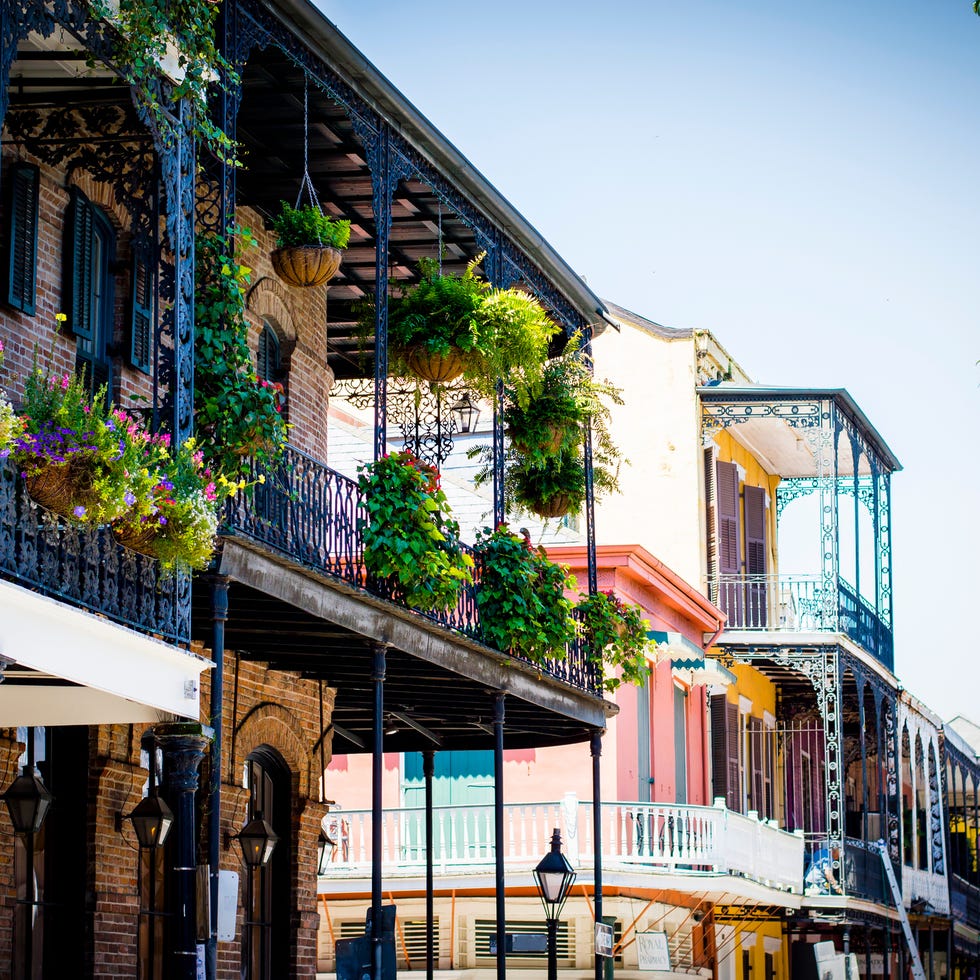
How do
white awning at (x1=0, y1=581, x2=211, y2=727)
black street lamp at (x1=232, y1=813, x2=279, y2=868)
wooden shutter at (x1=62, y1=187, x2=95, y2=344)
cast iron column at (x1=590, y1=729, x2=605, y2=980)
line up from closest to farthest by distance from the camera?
1. white awning at (x1=0, y1=581, x2=211, y2=727)
2. wooden shutter at (x1=62, y1=187, x2=95, y2=344)
3. black street lamp at (x1=232, y1=813, x2=279, y2=868)
4. cast iron column at (x1=590, y1=729, x2=605, y2=980)

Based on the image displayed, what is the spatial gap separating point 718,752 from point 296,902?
41.7 feet

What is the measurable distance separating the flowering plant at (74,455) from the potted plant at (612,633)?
29.8ft

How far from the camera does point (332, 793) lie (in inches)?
922

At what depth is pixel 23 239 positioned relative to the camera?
40.6 feet

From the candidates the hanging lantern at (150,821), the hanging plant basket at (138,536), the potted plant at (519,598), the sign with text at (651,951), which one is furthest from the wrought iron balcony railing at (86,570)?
the sign with text at (651,951)

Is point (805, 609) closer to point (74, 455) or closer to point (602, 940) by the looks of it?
point (602, 940)

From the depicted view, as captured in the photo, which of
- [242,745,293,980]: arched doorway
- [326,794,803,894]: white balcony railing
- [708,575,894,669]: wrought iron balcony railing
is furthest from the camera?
[708,575,894,669]: wrought iron balcony railing

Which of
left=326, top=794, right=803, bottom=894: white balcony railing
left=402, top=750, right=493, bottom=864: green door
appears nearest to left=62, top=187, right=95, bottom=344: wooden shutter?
left=326, top=794, right=803, bottom=894: white balcony railing

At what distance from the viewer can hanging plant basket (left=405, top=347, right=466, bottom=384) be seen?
15.7m

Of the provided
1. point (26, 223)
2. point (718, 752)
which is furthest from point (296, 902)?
point (718, 752)

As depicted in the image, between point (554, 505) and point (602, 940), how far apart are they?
414 cm

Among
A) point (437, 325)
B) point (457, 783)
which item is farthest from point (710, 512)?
point (437, 325)

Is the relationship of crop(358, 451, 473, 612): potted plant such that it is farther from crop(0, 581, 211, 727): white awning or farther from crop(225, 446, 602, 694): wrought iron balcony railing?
crop(0, 581, 211, 727): white awning

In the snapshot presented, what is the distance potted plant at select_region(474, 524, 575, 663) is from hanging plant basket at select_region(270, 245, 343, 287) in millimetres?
2629
